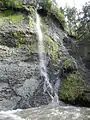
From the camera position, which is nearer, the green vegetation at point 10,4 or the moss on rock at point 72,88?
the moss on rock at point 72,88

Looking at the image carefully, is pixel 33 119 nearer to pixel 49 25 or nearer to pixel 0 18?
pixel 0 18

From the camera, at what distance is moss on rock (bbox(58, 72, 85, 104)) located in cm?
1122

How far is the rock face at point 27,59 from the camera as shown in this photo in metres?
9.95

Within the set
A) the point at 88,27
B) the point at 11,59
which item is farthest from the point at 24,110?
the point at 88,27

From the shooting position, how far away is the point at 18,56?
35.4 ft

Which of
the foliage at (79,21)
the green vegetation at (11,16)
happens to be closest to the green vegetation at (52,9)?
the green vegetation at (11,16)

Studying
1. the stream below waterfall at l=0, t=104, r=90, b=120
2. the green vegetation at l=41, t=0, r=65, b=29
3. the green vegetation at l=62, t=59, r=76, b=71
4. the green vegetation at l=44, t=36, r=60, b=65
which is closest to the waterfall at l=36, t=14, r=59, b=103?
the green vegetation at l=44, t=36, r=60, b=65

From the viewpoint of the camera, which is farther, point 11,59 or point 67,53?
point 67,53

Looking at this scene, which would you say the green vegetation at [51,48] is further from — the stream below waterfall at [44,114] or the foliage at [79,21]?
the foliage at [79,21]

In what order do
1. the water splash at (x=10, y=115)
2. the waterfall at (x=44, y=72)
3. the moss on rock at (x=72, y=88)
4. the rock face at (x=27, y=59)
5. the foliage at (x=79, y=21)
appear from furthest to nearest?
the foliage at (x=79, y=21), the moss on rock at (x=72, y=88), the waterfall at (x=44, y=72), the rock face at (x=27, y=59), the water splash at (x=10, y=115)

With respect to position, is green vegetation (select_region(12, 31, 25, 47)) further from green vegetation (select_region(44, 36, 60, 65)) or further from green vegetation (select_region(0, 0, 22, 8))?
green vegetation (select_region(0, 0, 22, 8))

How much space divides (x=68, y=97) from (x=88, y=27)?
1379cm

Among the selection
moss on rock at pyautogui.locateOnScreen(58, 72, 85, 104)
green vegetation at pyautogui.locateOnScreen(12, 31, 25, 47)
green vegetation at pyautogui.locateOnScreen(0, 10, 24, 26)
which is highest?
green vegetation at pyautogui.locateOnScreen(0, 10, 24, 26)

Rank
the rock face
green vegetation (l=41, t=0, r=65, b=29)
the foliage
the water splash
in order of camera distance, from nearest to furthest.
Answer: the water splash → the rock face → green vegetation (l=41, t=0, r=65, b=29) → the foliage
